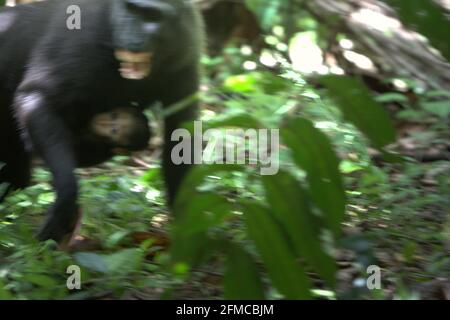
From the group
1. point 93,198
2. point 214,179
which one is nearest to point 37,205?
point 93,198

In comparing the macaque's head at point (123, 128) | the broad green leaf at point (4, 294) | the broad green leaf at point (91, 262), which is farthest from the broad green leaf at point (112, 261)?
the macaque's head at point (123, 128)

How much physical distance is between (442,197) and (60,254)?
1992 millimetres

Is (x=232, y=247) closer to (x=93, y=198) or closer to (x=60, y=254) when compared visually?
(x=60, y=254)

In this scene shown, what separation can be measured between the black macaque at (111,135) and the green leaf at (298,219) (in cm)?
217

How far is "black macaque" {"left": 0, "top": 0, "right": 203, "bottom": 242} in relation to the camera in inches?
148

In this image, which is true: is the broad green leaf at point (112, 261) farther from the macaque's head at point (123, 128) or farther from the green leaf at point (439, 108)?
the green leaf at point (439, 108)

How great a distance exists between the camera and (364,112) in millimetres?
2016

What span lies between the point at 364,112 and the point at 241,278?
0.55 metres

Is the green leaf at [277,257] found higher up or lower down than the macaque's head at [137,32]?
lower down

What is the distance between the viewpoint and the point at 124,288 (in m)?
3.00

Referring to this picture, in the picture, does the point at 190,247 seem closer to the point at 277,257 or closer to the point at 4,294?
the point at 277,257

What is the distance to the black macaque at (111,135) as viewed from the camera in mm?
4043

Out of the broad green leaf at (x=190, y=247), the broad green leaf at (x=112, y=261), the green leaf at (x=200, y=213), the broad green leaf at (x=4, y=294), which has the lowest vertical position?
the broad green leaf at (x=4, y=294)

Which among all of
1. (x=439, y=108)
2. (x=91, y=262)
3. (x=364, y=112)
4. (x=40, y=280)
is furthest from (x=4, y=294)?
(x=439, y=108)
